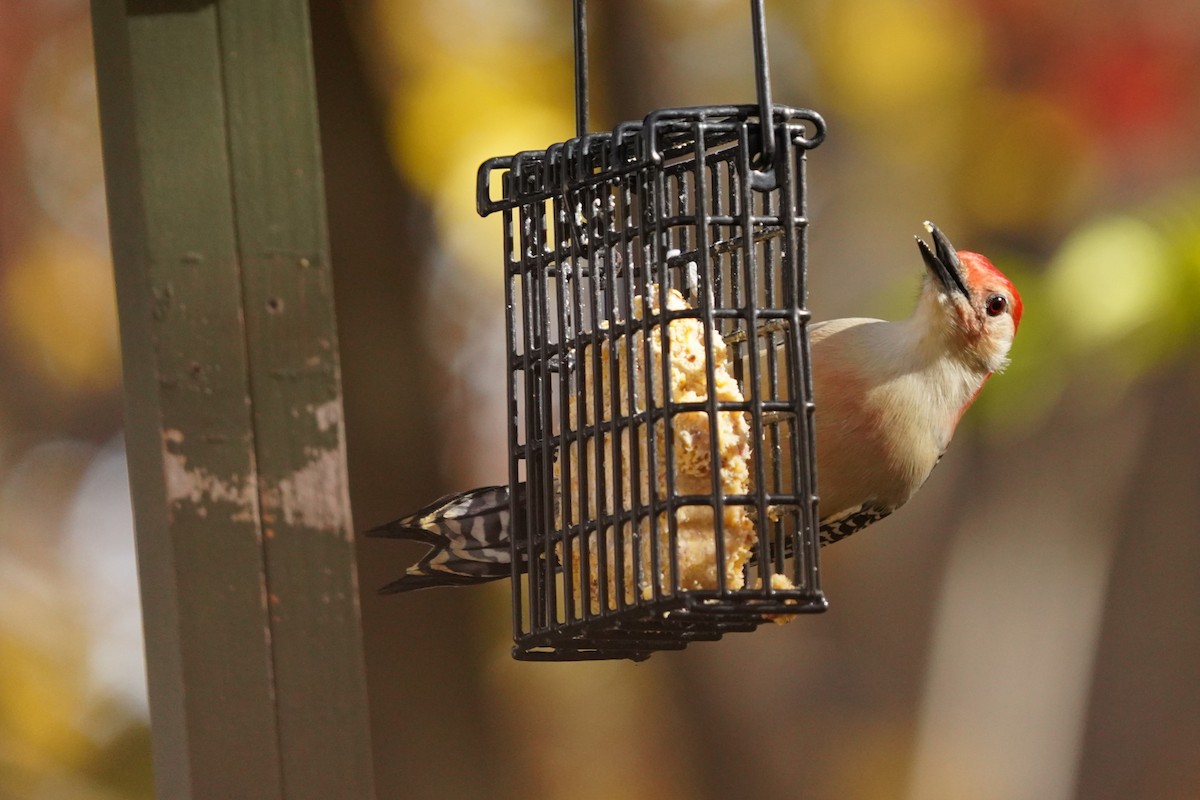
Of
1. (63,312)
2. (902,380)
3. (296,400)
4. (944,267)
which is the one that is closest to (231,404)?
(296,400)

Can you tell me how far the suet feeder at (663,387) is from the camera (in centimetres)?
213

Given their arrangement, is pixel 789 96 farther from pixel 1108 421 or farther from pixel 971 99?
pixel 1108 421

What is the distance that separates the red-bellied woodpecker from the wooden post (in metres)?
1.24

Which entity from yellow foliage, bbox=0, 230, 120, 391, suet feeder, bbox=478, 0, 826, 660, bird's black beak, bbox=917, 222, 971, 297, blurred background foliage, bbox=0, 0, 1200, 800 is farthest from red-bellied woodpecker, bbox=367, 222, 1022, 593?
yellow foliage, bbox=0, 230, 120, 391

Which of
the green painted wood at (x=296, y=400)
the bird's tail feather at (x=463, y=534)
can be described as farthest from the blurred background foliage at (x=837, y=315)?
the green painted wood at (x=296, y=400)

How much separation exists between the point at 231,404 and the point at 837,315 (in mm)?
4787

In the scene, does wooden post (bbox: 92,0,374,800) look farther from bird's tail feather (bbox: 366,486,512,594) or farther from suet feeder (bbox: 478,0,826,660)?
bird's tail feather (bbox: 366,486,512,594)

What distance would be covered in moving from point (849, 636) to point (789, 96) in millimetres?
2410

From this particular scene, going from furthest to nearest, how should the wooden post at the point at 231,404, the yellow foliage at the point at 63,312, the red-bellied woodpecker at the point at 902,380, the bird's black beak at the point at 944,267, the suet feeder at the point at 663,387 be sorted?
the yellow foliage at the point at 63,312, the bird's black beak at the point at 944,267, the red-bellied woodpecker at the point at 902,380, the suet feeder at the point at 663,387, the wooden post at the point at 231,404

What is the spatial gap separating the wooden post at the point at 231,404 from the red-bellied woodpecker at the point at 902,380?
48.7 inches

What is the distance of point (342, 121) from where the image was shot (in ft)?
17.7

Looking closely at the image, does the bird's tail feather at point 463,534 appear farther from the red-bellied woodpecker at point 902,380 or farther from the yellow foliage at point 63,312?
the yellow foliage at point 63,312

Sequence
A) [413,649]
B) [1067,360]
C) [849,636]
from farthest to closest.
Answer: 1. [849,636]
2. [1067,360]
3. [413,649]

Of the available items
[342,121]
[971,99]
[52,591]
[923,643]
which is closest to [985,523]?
[923,643]
